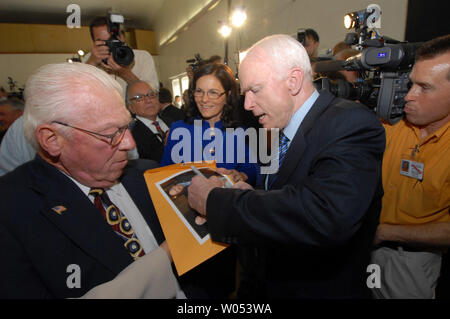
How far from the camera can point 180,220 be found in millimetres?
1029

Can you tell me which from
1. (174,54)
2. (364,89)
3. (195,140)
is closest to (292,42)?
(364,89)

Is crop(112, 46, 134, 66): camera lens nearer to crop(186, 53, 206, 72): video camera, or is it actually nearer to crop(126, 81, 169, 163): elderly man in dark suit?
crop(126, 81, 169, 163): elderly man in dark suit

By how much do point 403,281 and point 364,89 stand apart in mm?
1453

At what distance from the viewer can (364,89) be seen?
1.89 metres

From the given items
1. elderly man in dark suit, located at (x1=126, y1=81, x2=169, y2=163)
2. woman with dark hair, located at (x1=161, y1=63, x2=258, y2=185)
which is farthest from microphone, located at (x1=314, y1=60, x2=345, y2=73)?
elderly man in dark suit, located at (x1=126, y1=81, x2=169, y2=163)

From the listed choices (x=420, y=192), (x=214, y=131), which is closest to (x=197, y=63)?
(x=214, y=131)

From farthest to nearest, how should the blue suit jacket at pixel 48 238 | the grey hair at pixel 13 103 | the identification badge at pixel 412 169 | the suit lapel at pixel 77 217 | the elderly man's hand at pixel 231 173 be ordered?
the grey hair at pixel 13 103
the identification badge at pixel 412 169
the elderly man's hand at pixel 231 173
the suit lapel at pixel 77 217
the blue suit jacket at pixel 48 238

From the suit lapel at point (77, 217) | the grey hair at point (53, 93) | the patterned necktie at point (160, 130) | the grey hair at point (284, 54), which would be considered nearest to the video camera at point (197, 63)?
the patterned necktie at point (160, 130)

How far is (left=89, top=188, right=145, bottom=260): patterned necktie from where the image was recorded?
3.45 ft

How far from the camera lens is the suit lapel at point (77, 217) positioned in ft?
2.98

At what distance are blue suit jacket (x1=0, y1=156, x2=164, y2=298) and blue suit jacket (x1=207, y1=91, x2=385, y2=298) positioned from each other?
469mm

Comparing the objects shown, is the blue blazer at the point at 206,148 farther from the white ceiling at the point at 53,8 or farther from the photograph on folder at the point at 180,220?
the white ceiling at the point at 53,8

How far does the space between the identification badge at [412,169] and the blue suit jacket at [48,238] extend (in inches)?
71.5
